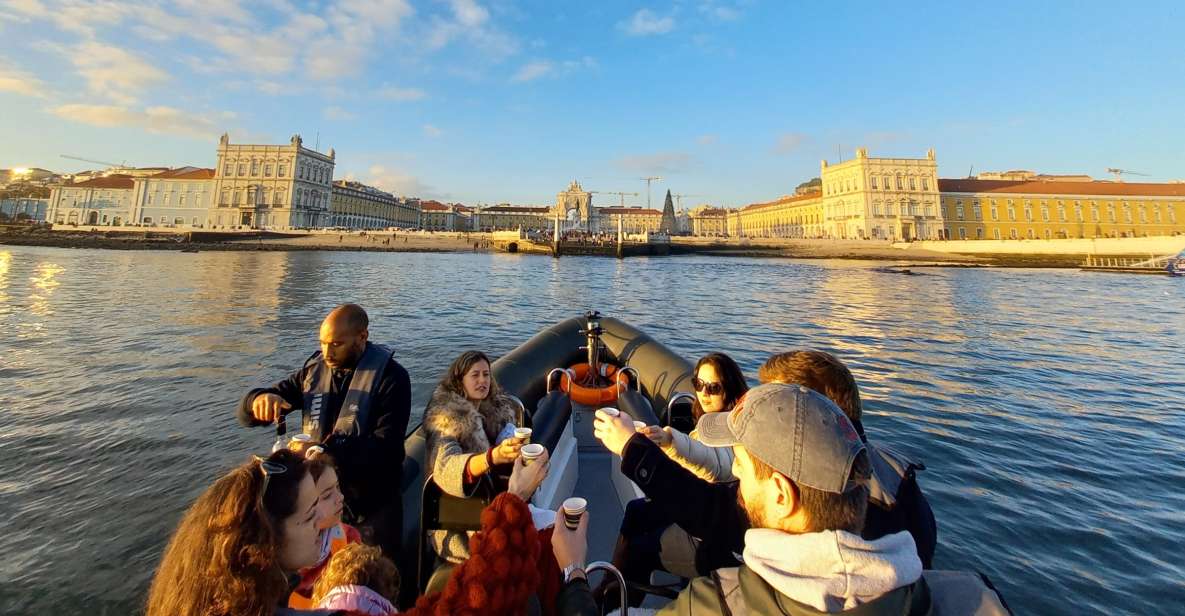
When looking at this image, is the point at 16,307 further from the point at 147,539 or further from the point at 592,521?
the point at 592,521

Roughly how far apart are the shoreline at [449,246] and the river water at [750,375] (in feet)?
125

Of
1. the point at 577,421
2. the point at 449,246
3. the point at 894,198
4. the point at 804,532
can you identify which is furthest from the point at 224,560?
the point at 894,198

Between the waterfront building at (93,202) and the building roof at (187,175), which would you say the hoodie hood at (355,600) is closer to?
the building roof at (187,175)

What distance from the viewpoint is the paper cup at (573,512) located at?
155 cm

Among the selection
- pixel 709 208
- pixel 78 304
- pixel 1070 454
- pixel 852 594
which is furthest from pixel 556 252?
pixel 709 208

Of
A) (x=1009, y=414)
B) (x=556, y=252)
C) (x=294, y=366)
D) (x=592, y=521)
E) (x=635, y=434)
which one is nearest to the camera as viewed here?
(x=635, y=434)

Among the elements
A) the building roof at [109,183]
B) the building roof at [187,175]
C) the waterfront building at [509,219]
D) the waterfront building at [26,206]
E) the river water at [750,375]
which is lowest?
the river water at [750,375]

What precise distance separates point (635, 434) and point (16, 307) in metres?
19.4

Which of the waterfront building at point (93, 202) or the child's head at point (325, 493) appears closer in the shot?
the child's head at point (325, 493)

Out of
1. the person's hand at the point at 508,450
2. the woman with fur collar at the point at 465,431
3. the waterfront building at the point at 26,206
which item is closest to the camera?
the person's hand at the point at 508,450

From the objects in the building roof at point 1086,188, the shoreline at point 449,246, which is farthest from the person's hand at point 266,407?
the building roof at point 1086,188

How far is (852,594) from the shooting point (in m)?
0.88

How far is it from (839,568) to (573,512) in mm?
872

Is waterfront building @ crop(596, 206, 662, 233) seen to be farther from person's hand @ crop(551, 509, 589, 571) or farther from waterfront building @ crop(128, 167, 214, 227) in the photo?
person's hand @ crop(551, 509, 589, 571)
